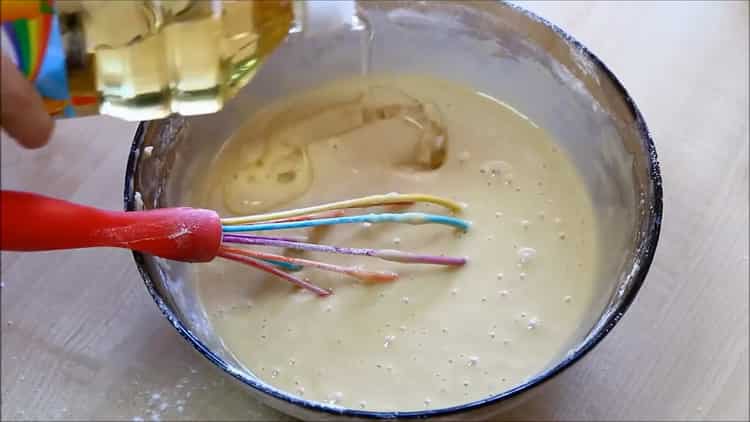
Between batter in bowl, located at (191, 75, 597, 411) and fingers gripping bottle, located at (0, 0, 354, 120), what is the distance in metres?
0.25

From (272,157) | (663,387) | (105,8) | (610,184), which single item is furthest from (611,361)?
(105,8)

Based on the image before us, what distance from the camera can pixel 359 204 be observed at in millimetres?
865

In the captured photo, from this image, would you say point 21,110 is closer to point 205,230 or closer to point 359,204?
point 205,230

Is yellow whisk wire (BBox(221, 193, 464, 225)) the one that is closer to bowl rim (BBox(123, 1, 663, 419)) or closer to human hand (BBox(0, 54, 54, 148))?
bowl rim (BBox(123, 1, 663, 419))

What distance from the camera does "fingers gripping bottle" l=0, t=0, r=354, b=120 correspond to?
0.58 meters

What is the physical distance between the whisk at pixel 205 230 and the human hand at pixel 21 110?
6 centimetres

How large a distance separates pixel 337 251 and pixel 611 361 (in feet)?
1.00

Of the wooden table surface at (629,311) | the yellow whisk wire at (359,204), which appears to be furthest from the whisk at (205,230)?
the wooden table surface at (629,311)

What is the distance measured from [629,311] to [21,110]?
63 cm

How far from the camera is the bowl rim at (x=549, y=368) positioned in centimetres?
64

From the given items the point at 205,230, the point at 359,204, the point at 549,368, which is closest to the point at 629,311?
the point at 549,368

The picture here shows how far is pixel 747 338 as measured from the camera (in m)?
0.84

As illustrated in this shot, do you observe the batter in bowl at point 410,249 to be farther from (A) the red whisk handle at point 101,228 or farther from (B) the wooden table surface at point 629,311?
(A) the red whisk handle at point 101,228

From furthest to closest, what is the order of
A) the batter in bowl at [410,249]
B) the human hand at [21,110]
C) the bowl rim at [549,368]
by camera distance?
the batter in bowl at [410,249] → the bowl rim at [549,368] → the human hand at [21,110]
